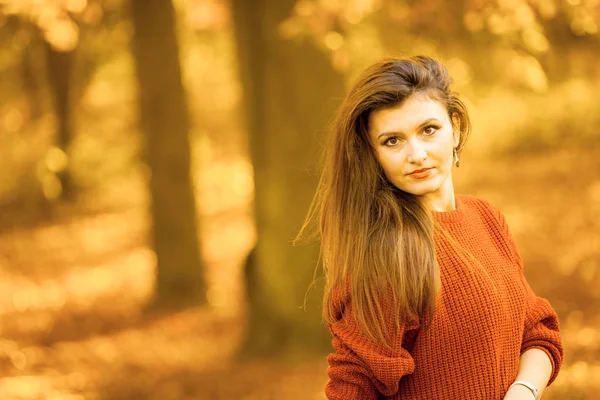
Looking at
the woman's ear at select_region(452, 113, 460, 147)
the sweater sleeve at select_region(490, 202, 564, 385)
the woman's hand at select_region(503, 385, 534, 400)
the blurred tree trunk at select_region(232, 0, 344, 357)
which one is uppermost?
the blurred tree trunk at select_region(232, 0, 344, 357)

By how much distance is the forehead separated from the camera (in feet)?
7.72

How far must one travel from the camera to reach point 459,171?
1570 cm

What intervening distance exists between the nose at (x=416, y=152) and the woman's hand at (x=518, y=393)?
714 mm

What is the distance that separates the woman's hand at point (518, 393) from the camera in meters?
2.33

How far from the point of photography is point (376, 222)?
2369mm

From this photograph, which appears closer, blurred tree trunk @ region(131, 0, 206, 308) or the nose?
the nose

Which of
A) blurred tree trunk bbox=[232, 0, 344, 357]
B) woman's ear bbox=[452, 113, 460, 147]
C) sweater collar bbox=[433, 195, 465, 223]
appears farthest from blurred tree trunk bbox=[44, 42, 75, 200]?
sweater collar bbox=[433, 195, 465, 223]

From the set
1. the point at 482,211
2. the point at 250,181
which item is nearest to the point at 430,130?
the point at 482,211

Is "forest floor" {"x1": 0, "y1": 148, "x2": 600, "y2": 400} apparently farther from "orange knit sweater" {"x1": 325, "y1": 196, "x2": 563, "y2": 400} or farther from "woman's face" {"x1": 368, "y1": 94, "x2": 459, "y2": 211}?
"woman's face" {"x1": 368, "y1": 94, "x2": 459, "y2": 211}

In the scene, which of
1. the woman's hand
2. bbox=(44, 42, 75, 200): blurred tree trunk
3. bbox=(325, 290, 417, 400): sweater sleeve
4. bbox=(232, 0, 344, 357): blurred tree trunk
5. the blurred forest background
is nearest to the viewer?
bbox=(325, 290, 417, 400): sweater sleeve

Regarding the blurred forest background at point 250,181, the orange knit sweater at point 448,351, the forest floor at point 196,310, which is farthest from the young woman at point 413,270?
the forest floor at point 196,310

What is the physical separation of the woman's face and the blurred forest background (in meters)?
2.23

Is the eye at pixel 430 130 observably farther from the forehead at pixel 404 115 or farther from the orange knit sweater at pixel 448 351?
the orange knit sweater at pixel 448 351

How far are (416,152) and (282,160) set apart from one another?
4244 mm
